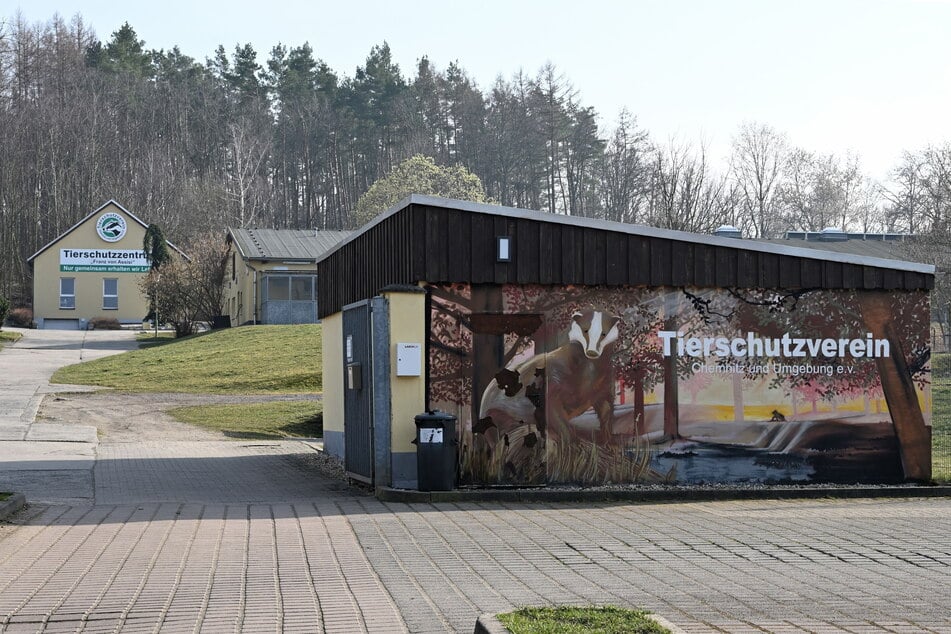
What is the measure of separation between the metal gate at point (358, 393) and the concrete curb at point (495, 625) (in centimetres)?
807

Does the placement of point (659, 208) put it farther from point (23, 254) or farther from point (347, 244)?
point (23, 254)

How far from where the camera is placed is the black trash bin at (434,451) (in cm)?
1362

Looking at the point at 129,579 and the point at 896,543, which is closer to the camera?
the point at 129,579

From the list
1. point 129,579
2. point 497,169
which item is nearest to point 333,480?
point 129,579

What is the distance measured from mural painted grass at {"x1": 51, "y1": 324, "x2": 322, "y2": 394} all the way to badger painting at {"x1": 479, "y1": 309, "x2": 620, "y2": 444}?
19716 mm

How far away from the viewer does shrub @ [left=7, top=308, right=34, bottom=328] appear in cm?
6388

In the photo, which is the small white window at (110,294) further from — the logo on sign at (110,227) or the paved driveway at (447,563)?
the paved driveway at (447,563)

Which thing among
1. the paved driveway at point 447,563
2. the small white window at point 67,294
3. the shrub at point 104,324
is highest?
the small white window at point 67,294

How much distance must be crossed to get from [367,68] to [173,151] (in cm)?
1707

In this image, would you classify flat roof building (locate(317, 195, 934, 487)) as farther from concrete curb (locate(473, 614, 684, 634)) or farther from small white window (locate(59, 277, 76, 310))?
small white window (locate(59, 277, 76, 310))

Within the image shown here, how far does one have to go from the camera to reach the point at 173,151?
91062 millimetres

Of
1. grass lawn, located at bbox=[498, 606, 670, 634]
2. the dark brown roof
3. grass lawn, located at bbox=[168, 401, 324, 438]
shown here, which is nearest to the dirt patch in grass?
grass lawn, located at bbox=[168, 401, 324, 438]

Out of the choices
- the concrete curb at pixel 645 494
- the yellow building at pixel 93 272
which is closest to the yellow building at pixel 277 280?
the yellow building at pixel 93 272

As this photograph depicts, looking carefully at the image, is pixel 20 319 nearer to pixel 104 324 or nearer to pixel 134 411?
pixel 104 324
